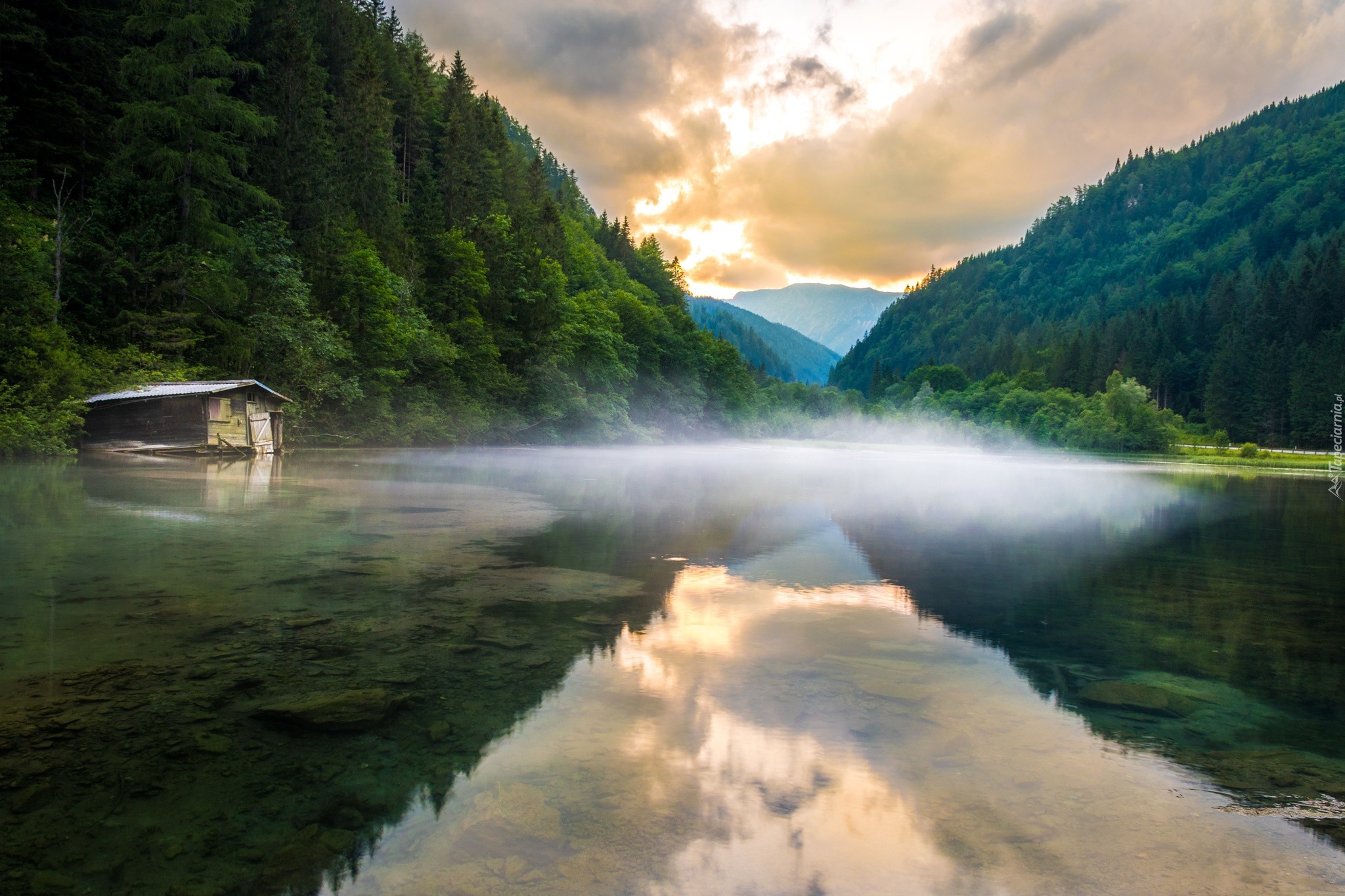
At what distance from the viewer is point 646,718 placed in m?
5.65

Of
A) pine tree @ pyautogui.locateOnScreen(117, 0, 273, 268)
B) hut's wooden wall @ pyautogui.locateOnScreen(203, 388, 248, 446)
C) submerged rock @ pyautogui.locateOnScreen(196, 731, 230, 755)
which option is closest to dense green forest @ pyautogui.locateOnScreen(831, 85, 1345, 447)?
hut's wooden wall @ pyautogui.locateOnScreen(203, 388, 248, 446)

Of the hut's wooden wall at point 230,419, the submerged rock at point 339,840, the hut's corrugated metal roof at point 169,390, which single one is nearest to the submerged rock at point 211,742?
the submerged rock at point 339,840

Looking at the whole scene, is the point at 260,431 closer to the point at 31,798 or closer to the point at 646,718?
the point at 31,798

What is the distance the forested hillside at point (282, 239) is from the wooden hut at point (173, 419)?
143cm

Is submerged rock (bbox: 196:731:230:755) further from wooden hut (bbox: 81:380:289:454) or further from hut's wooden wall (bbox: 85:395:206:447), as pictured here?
hut's wooden wall (bbox: 85:395:206:447)

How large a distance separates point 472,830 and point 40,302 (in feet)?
99.8

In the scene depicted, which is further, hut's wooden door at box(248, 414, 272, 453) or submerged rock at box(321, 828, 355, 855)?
hut's wooden door at box(248, 414, 272, 453)

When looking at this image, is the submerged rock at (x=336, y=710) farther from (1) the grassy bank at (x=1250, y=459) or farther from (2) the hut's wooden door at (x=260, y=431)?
(1) the grassy bank at (x=1250, y=459)

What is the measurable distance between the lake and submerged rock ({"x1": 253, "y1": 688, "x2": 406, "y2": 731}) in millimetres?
24

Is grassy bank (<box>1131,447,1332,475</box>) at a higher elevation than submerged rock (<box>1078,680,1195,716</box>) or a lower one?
higher

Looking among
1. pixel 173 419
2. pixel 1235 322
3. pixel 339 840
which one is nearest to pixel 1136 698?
pixel 339 840

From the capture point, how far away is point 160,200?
3434 centimetres

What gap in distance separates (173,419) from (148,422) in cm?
84

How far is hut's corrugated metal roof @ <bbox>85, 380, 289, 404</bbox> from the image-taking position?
27.5 metres
